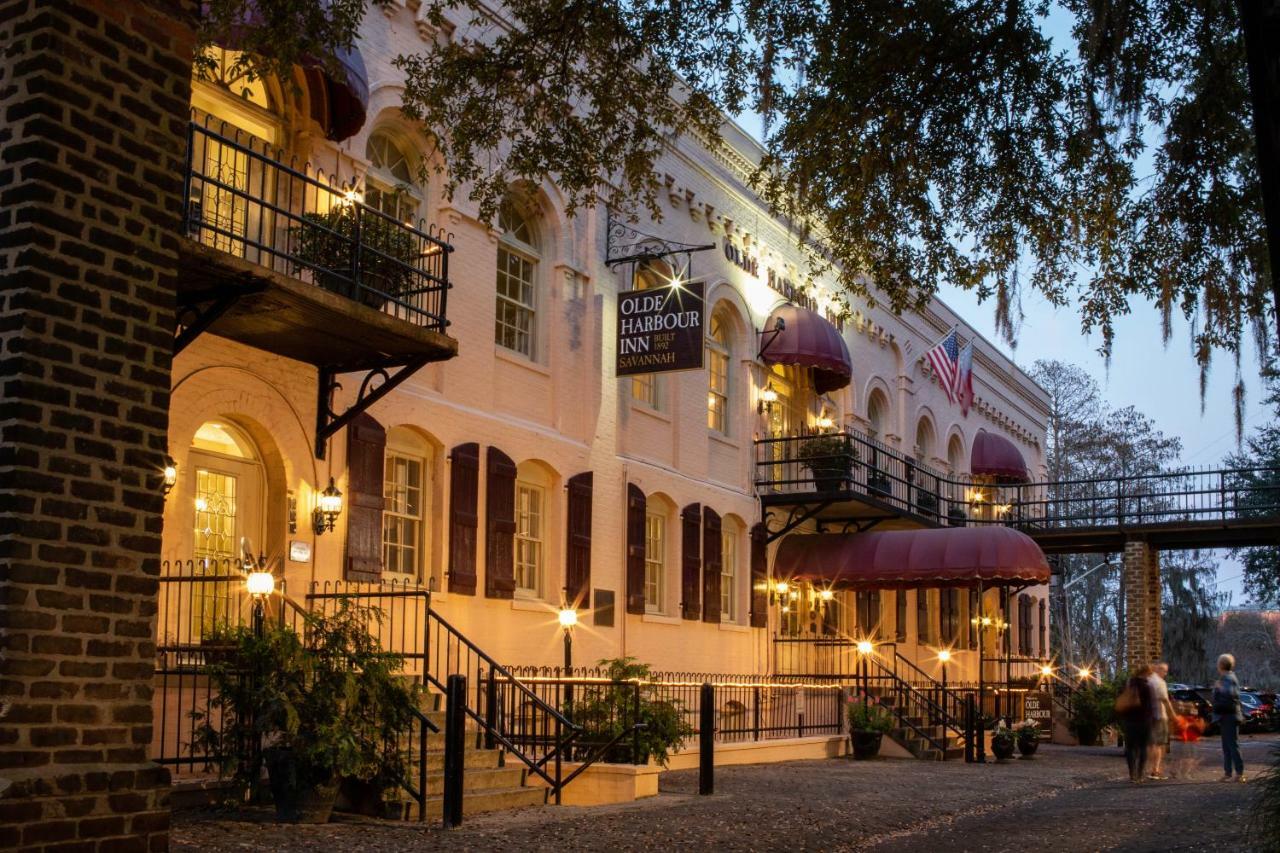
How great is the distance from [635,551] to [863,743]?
16.2 feet

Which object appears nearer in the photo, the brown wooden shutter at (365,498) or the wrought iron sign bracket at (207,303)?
the wrought iron sign bracket at (207,303)

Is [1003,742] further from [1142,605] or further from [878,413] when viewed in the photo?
[1142,605]

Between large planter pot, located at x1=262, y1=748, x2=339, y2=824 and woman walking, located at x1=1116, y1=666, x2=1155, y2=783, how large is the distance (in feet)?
36.5

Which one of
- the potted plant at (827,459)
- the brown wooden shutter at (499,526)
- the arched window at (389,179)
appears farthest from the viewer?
the potted plant at (827,459)

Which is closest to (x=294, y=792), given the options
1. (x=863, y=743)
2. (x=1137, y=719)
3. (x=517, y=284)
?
(x=517, y=284)

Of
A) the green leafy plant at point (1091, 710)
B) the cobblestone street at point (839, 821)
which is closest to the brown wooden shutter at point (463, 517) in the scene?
the cobblestone street at point (839, 821)

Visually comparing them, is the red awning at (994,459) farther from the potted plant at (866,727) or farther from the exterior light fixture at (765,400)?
the potted plant at (866,727)

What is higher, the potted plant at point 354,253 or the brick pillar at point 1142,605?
the potted plant at point 354,253

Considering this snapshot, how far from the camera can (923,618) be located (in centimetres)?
3325

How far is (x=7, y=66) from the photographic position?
6.19 metres

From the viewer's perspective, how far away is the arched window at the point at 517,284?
18859 mm

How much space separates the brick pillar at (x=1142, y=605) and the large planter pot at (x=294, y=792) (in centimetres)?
2458

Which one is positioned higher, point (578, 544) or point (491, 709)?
point (578, 544)

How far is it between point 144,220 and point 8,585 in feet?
5.88
